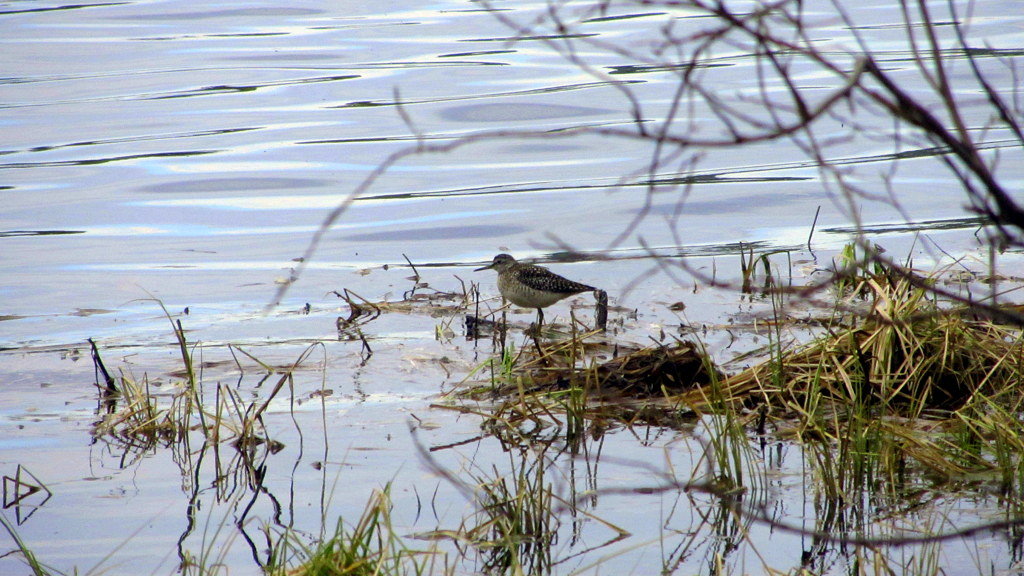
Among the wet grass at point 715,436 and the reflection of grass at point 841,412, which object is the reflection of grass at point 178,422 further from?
the reflection of grass at point 841,412

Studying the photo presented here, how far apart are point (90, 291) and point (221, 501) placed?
17.7ft

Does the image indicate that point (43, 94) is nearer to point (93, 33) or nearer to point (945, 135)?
point (93, 33)

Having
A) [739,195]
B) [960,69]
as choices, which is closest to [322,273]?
[739,195]

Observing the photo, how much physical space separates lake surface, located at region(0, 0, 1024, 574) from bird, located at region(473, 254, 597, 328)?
0.46m

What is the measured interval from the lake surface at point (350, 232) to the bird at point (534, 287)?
0.46 meters

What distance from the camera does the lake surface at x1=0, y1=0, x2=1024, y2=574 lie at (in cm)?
525

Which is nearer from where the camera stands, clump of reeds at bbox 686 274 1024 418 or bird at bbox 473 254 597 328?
clump of reeds at bbox 686 274 1024 418

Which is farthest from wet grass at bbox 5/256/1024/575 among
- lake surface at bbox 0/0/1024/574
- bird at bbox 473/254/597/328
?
bird at bbox 473/254/597/328

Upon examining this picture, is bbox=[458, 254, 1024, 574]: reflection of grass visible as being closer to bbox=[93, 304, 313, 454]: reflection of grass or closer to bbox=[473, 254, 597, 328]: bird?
bbox=[473, 254, 597, 328]: bird

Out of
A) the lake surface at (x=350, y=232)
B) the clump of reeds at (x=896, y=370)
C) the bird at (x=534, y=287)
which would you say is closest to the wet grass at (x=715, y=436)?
the clump of reeds at (x=896, y=370)

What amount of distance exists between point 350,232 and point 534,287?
440 cm

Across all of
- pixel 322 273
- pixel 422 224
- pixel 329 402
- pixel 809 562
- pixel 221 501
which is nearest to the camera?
pixel 809 562

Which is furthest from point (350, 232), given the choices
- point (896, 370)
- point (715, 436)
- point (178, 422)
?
point (896, 370)

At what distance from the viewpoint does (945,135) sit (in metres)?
2.20
